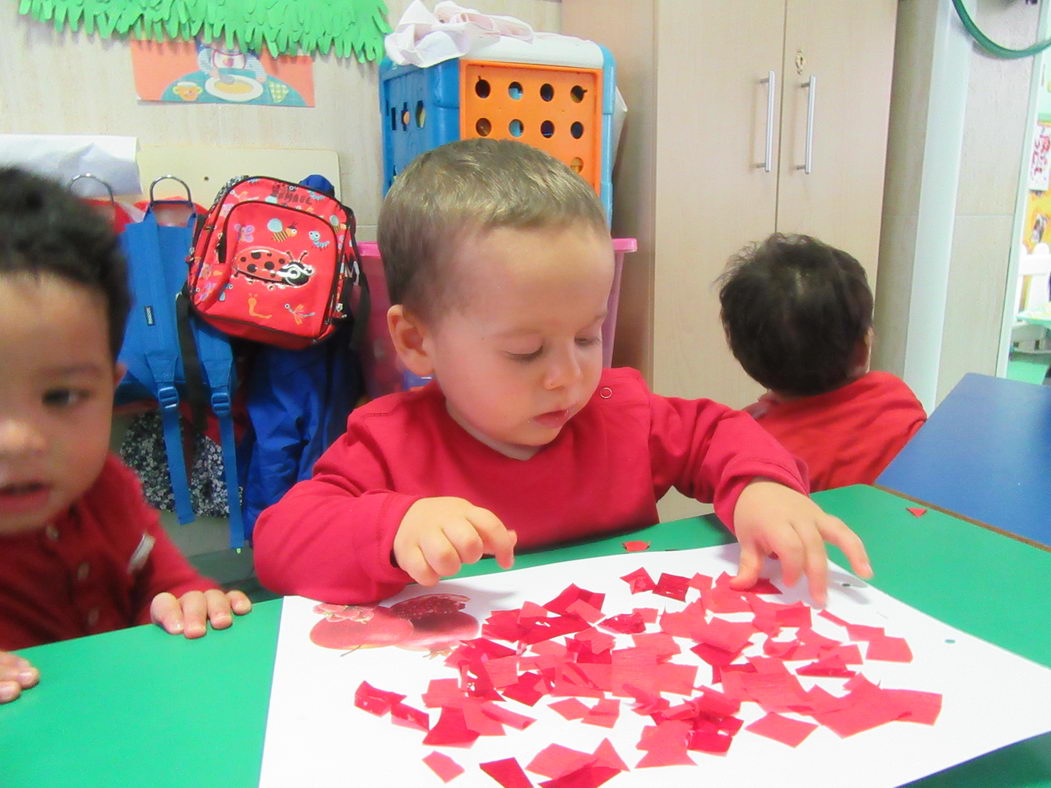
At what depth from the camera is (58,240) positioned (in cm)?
57

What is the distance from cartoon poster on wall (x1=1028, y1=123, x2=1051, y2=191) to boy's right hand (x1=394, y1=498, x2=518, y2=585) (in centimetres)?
350

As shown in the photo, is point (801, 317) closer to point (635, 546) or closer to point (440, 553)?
point (635, 546)

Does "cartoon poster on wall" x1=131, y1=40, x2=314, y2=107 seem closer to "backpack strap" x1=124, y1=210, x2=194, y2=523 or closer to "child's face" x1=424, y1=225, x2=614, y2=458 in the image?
"backpack strap" x1=124, y1=210, x2=194, y2=523

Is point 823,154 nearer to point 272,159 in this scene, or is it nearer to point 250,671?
point 272,159

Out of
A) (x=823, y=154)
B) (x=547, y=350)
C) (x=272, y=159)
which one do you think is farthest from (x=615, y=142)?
(x=547, y=350)

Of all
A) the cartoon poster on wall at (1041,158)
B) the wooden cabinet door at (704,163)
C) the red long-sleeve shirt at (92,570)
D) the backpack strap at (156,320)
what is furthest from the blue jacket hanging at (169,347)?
the cartoon poster on wall at (1041,158)

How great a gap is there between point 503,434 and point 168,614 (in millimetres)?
333

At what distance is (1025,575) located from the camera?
0.61m

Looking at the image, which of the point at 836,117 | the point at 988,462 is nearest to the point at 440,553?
the point at 988,462

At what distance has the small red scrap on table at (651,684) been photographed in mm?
405

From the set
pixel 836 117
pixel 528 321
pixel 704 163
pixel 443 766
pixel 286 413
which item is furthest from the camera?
pixel 836 117

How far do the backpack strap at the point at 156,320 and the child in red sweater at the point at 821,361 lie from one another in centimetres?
104

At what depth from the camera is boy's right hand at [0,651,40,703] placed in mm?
477

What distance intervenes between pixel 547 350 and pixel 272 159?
137 cm
